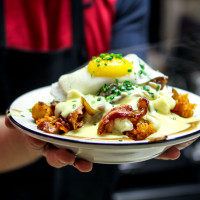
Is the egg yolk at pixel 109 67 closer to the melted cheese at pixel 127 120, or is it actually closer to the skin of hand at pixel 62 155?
the melted cheese at pixel 127 120

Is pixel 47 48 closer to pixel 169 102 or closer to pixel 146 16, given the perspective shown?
pixel 146 16

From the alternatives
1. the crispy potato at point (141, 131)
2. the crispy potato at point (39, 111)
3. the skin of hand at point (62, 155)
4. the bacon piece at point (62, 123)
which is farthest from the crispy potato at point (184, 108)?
the crispy potato at point (39, 111)

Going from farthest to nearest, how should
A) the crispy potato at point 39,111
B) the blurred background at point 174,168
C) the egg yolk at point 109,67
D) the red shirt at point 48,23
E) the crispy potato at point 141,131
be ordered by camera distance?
1. the blurred background at point 174,168
2. the red shirt at point 48,23
3. the egg yolk at point 109,67
4. the crispy potato at point 39,111
5. the crispy potato at point 141,131

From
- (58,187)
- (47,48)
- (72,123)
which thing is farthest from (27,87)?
(72,123)

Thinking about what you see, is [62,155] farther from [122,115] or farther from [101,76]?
[101,76]

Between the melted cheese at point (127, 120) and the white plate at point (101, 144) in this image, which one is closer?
the white plate at point (101, 144)

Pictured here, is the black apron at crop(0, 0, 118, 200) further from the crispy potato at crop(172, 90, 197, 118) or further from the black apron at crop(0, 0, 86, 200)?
the crispy potato at crop(172, 90, 197, 118)

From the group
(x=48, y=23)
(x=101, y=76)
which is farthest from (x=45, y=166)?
(x=101, y=76)
